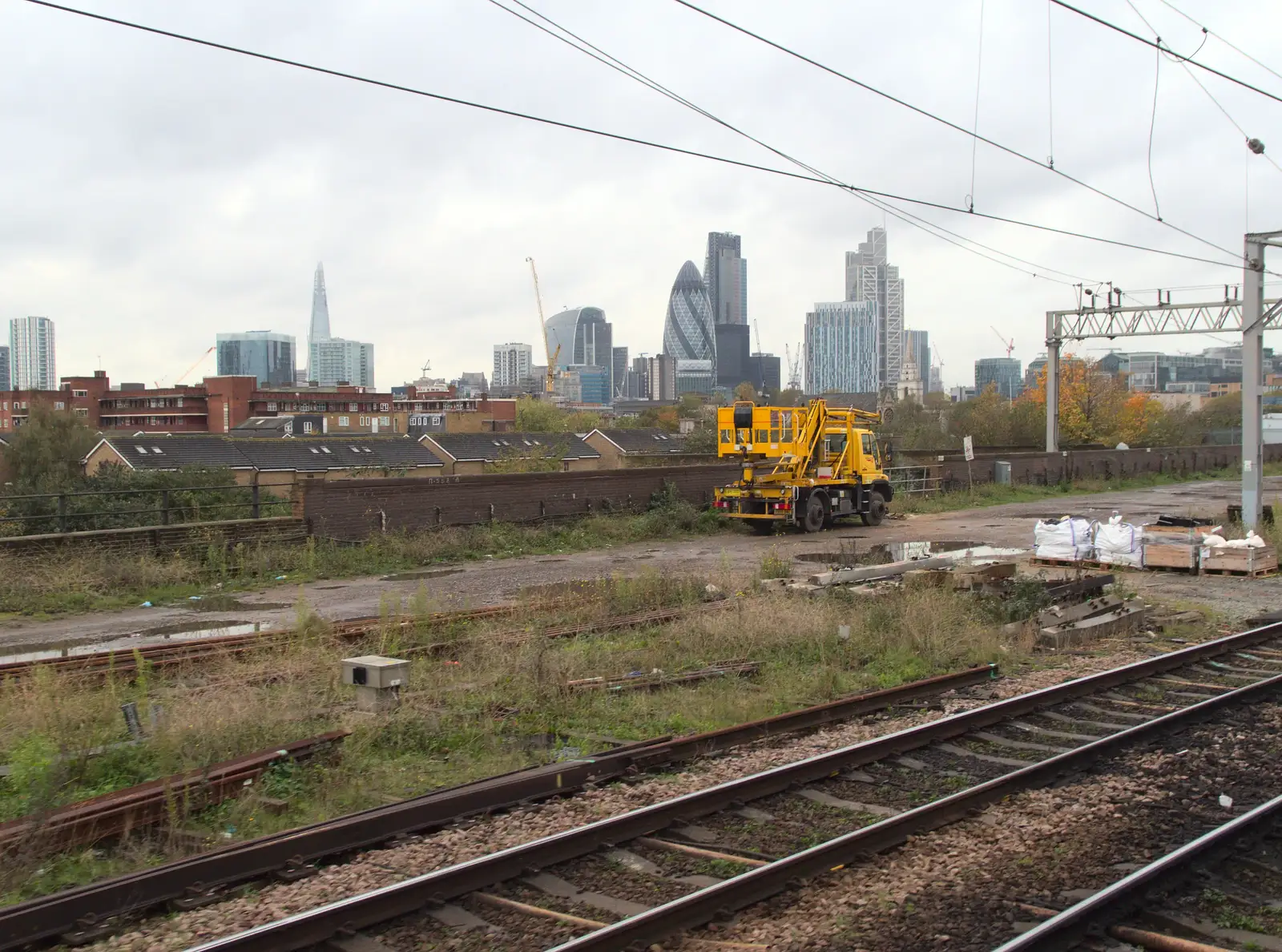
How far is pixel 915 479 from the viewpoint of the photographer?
127ft

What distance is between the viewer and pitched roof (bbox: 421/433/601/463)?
231 feet

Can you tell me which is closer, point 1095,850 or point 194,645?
point 1095,850

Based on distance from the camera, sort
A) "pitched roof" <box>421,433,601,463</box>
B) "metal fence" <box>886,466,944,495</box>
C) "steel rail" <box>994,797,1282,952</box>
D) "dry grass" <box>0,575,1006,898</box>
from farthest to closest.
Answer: "pitched roof" <box>421,433,601,463</box> → "metal fence" <box>886,466,944,495</box> → "dry grass" <box>0,575,1006,898</box> → "steel rail" <box>994,797,1282,952</box>

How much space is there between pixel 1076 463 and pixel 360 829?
153ft

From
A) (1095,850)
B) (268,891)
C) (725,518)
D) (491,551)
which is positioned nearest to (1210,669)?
(1095,850)

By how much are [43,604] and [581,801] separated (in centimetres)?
1262

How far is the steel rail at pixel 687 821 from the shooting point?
501 centimetres

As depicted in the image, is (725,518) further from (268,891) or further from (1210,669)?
(268,891)

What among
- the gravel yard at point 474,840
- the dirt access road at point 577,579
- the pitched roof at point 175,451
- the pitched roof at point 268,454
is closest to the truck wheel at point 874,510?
the dirt access road at point 577,579

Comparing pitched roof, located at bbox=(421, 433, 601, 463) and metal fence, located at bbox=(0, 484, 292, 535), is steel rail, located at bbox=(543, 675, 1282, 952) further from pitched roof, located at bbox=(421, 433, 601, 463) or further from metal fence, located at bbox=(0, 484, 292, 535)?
pitched roof, located at bbox=(421, 433, 601, 463)

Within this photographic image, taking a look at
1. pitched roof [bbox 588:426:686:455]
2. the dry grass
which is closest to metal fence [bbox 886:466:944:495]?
the dry grass

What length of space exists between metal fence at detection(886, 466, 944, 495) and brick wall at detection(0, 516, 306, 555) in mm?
23401

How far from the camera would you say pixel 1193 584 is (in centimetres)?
1861

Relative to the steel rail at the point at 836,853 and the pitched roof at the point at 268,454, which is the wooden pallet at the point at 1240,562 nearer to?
the steel rail at the point at 836,853
